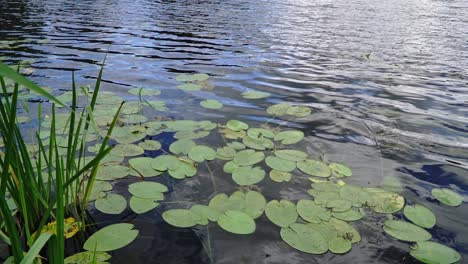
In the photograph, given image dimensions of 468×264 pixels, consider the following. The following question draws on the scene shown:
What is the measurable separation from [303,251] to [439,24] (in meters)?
13.4

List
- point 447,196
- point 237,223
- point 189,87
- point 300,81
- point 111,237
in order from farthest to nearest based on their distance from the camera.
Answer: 1. point 300,81
2. point 189,87
3. point 447,196
4. point 237,223
5. point 111,237

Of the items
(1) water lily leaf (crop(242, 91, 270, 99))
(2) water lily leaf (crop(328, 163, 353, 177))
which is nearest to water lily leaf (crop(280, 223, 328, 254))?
(2) water lily leaf (crop(328, 163, 353, 177))

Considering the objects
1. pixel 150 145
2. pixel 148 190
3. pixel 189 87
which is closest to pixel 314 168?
pixel 148 190

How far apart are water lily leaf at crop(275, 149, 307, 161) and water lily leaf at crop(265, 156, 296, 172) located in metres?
0.05

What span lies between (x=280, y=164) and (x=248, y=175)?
1.15ft

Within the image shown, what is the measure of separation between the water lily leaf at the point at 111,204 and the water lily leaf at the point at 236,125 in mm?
1584

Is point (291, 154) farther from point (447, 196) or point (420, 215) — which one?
point (447, 196)

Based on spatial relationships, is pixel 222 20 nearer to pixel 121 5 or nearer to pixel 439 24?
pixel 121 5

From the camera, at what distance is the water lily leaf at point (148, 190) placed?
244 centimetres

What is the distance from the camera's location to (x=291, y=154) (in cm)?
308

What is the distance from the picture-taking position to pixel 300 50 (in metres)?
8.49

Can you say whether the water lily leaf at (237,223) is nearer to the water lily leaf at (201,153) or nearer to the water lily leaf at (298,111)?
the water lily leaf at (201,153)

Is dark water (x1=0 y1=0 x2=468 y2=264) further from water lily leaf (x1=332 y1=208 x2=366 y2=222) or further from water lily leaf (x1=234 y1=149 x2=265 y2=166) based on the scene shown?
water lily leaf (x1=234 y1=149 x2=265 y2=166)

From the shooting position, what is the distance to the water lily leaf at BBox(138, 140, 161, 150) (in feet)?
10.4
